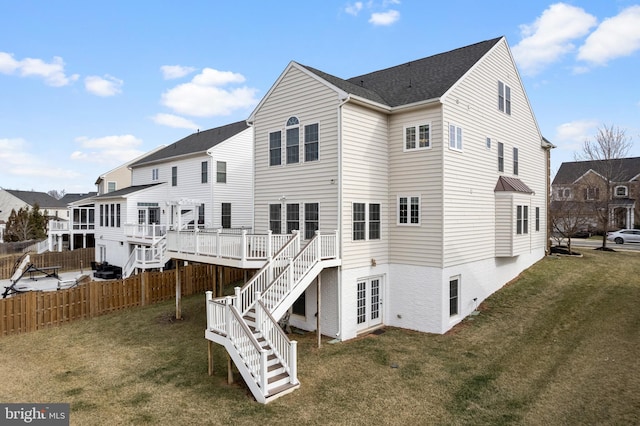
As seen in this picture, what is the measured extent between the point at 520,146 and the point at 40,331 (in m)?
22.9

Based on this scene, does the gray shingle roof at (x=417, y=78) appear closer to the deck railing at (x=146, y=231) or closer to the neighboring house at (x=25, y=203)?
the deck railing at (x=146, y=231)

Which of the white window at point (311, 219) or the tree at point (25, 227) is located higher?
the white window at point (311, 219)

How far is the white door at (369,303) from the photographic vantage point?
13.1 m

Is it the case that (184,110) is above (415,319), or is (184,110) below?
above

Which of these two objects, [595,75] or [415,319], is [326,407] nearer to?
[415,319]

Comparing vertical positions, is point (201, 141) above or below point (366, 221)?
above

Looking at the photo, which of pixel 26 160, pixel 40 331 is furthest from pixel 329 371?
pixel 26 160

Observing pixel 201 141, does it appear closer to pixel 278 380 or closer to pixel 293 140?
pixel 293 140

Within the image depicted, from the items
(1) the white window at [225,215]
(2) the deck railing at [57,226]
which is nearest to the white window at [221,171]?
(1) the white window at [225,215]

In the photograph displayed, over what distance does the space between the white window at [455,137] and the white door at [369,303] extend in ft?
18.8

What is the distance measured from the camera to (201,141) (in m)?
28.6

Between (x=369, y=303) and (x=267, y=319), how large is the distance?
17.1 ft

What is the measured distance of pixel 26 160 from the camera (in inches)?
2714

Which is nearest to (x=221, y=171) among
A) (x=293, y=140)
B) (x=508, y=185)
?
(x=293, y=140)
